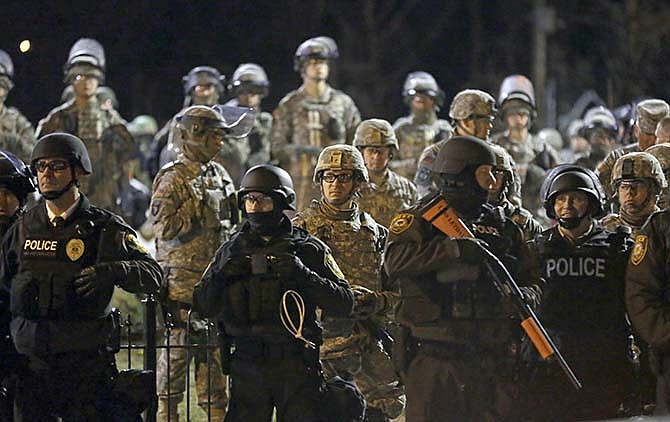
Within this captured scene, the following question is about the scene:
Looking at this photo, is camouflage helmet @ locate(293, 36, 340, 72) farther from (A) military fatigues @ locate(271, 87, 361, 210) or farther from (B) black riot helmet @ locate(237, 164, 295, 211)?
(B) black riot helmet @ locate(237, 164, 295, 211)

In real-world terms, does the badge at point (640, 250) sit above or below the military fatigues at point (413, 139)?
below

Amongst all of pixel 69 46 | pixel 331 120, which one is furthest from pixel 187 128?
pixel 69 46

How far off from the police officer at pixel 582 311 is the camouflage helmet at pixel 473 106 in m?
3.86

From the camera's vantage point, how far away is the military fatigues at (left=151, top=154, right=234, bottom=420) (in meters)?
12.9

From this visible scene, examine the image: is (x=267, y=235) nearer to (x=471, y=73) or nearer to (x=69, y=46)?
(x=69, y=46)

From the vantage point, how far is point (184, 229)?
13.1 metres

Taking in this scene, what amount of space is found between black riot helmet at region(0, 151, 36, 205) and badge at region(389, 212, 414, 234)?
2483 millimetres

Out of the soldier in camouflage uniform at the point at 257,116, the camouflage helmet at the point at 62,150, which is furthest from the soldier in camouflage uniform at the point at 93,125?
the camouflage helmet at the point at 62,150

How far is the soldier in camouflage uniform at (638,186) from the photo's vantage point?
11.7m

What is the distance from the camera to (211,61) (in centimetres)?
2830

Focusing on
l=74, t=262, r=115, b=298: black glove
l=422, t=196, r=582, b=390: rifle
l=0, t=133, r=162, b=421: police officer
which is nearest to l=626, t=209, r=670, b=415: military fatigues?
l=422, t=196, r=582, b=390: rifle

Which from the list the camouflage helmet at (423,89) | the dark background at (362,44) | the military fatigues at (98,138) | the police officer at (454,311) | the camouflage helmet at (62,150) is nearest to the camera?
A: the police officer at (454,311)

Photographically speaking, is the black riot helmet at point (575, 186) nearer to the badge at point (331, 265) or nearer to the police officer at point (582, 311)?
the police officer at point (582, 311)

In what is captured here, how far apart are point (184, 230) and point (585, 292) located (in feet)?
13.0
